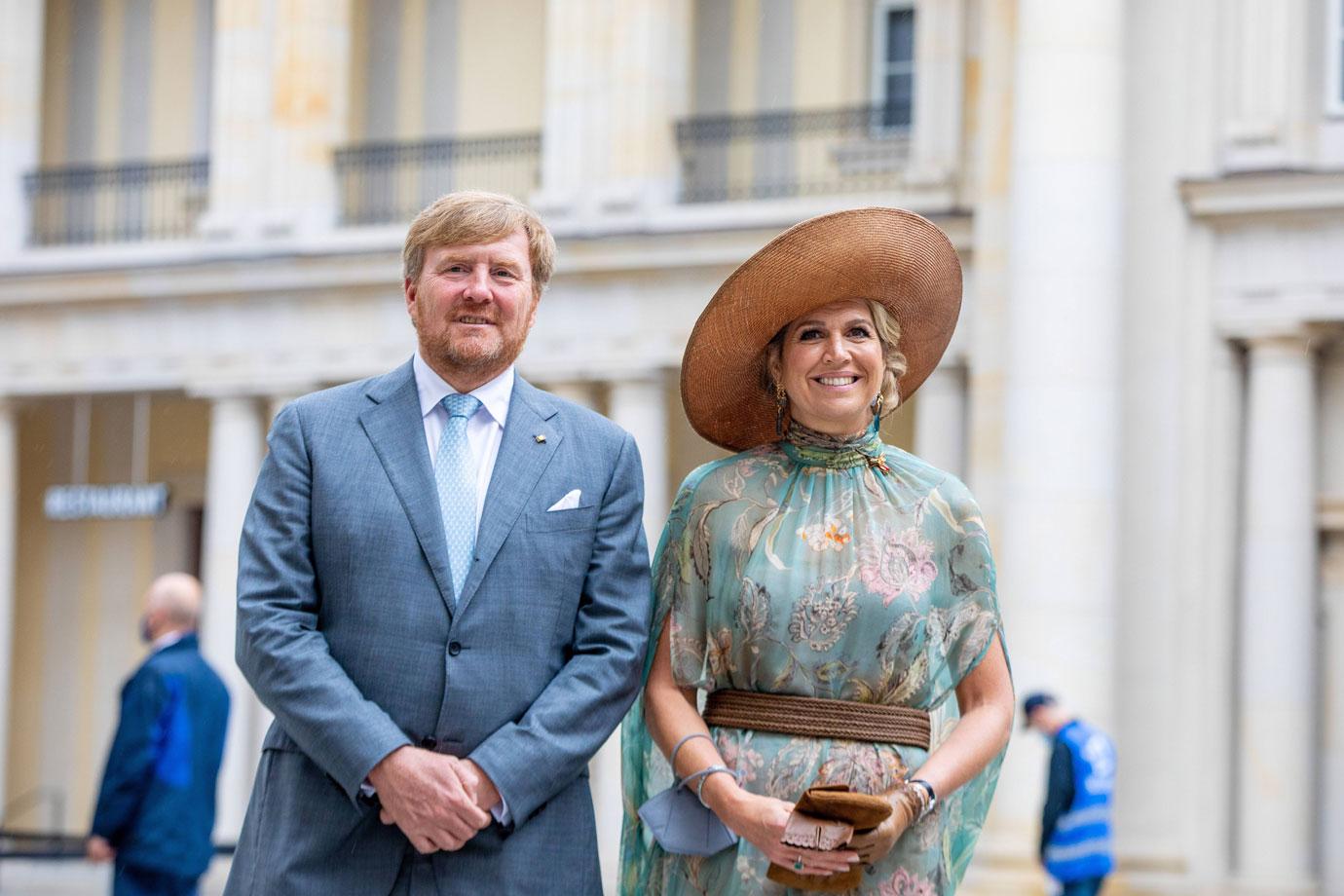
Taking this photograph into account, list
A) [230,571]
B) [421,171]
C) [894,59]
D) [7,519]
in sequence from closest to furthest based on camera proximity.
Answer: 1. [894,59]
2. [230,571]
3. [421,171]
4. [7,519]

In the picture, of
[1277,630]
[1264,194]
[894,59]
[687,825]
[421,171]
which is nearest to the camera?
[687,825]

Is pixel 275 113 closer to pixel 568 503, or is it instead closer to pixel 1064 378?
pixel 1064 378

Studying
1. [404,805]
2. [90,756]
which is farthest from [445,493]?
[90,756]

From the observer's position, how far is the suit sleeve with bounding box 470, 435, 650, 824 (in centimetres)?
413

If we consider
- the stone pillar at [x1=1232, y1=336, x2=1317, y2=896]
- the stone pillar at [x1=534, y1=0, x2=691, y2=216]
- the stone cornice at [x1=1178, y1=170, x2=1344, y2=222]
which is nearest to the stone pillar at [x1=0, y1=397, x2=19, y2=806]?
the stone pillar at [x1=534, y1=0, x2=691, y2=216]

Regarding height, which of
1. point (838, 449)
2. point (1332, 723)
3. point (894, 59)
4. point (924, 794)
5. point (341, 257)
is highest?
point (894, 59)

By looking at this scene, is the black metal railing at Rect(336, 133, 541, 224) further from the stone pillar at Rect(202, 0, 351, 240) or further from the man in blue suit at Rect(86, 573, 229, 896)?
the man in blue suit at Rect(86, 573, 229, 896)

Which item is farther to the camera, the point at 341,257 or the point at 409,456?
the point at 341,257

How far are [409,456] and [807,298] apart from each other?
0.84 meters

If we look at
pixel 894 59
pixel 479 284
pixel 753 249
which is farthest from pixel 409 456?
pixel 894 59

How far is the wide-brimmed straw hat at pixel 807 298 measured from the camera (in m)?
4.41

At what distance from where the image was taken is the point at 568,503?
14.3ft

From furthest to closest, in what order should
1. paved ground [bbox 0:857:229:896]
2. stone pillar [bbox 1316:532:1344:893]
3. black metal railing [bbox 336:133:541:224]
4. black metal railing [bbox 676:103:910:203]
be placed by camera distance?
black metal railing [bbox 336:133:541:224], black metal railing [bbox 676:103:910:203], paved ground [bbox 0:857:229:896], stone pillar [bbox 1316:532:1344:893]

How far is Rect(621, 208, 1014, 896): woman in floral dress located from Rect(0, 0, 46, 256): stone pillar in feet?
61.4
